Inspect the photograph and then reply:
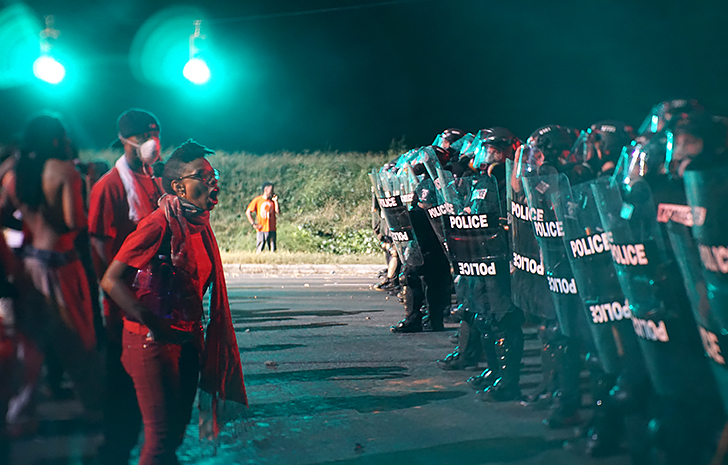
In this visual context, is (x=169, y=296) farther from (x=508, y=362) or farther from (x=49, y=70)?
(x=49, y=70)

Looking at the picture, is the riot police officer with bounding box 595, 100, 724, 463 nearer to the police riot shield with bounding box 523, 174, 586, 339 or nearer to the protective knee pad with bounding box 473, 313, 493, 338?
the police riot shield with bounding box 523, 174, 586, 339

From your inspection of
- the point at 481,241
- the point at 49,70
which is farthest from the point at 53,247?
the point at 49,70

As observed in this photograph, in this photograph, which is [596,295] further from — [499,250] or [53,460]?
[53,460]

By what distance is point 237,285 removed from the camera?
15.8 meters

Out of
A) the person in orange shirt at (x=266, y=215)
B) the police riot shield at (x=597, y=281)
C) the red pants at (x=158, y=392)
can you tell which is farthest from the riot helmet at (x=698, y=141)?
the person in orange shirt at (x=266, y=215)

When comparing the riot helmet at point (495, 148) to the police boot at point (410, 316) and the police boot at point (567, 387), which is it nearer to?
the police boot at point (567, 387)

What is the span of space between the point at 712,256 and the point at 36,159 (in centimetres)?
314

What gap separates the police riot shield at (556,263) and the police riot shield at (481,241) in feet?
4.18

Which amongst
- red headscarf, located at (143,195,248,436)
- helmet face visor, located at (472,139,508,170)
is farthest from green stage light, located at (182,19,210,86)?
red headscarf, located at (143,195,248,436)

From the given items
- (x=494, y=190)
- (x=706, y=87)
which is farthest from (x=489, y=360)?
(x=706, y=87)

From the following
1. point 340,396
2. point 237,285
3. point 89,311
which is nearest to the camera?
point 89,311

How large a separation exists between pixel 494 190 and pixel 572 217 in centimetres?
183

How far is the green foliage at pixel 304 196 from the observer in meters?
24.9

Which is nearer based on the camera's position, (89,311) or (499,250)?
(89,311)
